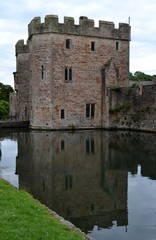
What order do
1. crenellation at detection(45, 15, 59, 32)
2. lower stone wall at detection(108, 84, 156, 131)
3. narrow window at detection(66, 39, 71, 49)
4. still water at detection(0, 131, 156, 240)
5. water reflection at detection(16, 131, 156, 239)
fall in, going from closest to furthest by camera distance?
still water at detection(0, 131, 156, 240) < water reflection at detection(16, 131, 156, 239) < lower stone wall at detection(108, 84, 156, 131) < crenellation at detection(45, 15, 59, 32) < narrow window at detection(66, 39, 71, 49)

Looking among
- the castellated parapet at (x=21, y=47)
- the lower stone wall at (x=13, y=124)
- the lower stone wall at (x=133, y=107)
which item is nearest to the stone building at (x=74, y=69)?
the lower stone wall at (x=133, y=107)

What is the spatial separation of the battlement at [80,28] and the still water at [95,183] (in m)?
17.5

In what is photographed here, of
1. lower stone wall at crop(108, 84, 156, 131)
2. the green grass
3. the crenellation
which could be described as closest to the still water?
the green grass

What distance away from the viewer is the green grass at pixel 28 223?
20.5 ft

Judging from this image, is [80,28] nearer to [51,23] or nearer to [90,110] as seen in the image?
[51,23]

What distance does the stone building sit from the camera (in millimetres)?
35375

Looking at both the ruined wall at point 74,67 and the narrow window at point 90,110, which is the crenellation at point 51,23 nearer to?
the ruined wall at point 74,67

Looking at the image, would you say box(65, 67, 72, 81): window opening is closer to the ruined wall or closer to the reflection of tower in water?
the ruined wall

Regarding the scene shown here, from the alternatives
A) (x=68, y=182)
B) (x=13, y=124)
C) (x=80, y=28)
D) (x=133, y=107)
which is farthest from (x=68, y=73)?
(x=68, y=182)

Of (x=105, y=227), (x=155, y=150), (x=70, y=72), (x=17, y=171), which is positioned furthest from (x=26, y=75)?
(x=105, y=227)

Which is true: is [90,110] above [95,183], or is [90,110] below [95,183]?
above

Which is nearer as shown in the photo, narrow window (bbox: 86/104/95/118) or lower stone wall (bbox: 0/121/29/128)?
narrow window (bbox: 86/104/95/118)

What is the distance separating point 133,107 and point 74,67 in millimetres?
6941

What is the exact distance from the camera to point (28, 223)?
6855 millimetres
